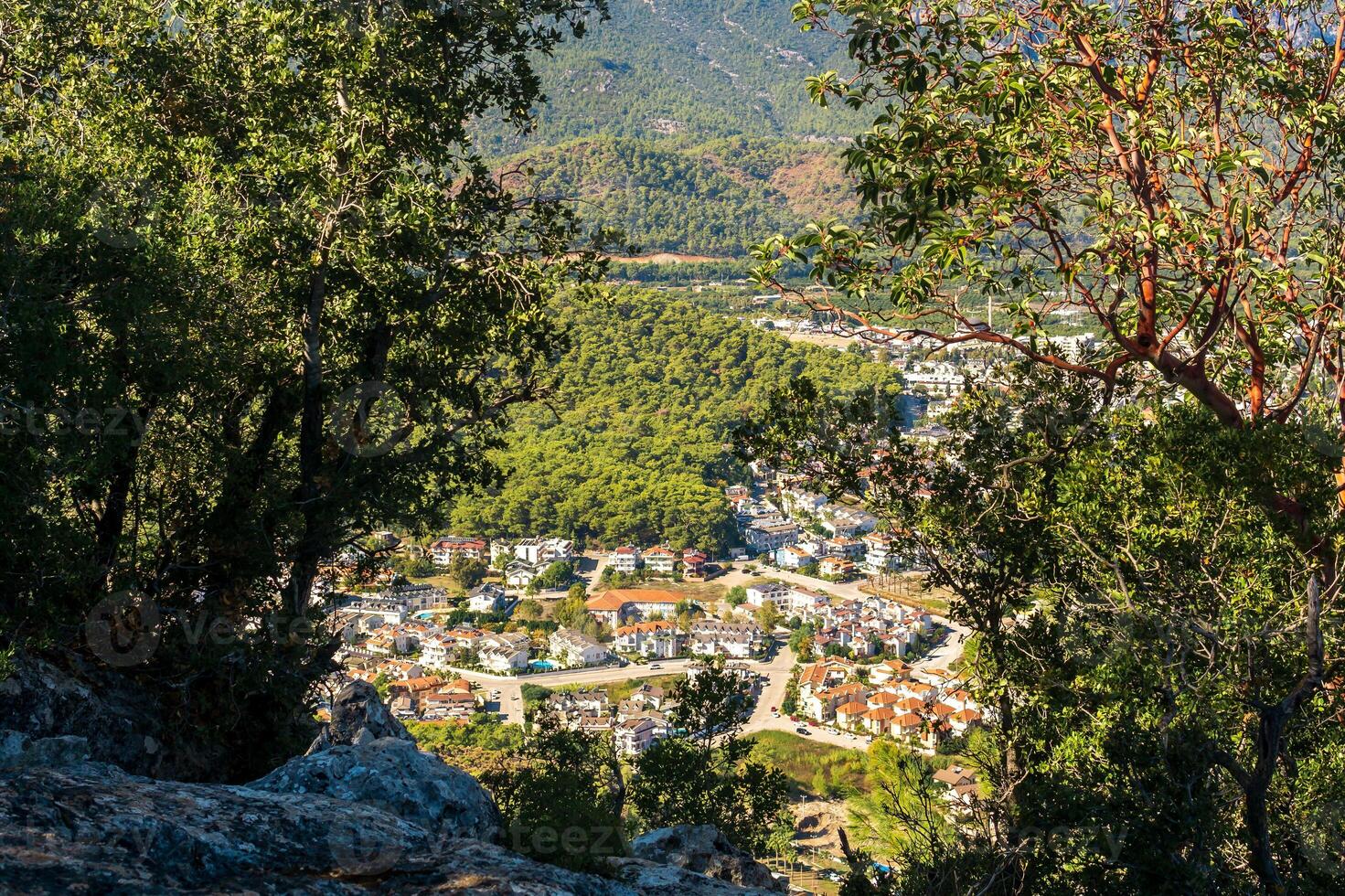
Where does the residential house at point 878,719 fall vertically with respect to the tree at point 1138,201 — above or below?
below

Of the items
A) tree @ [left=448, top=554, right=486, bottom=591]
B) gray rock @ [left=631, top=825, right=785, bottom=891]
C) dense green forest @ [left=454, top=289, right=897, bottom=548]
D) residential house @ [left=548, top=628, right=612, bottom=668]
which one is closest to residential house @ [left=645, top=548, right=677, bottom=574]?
dense green forest @ [left=454, top=289, right=897, bottom=548]

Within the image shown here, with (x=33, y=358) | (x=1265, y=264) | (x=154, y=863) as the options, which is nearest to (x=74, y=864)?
(x=154, y=863)

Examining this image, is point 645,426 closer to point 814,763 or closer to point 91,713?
point 814,763

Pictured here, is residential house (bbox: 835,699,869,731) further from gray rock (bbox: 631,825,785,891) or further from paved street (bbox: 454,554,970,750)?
gray rock (bbox: 631,825,785,891)

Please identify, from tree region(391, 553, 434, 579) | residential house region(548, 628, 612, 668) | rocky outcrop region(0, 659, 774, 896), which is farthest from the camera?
tree region(391, 553, 434, 579)

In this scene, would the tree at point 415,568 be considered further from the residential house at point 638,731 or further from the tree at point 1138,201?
the tree at point 1138,201

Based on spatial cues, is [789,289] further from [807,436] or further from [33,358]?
[33,358]

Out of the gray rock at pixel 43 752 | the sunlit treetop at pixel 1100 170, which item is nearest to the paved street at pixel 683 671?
the sunlit treetop at pixel 1100 170
